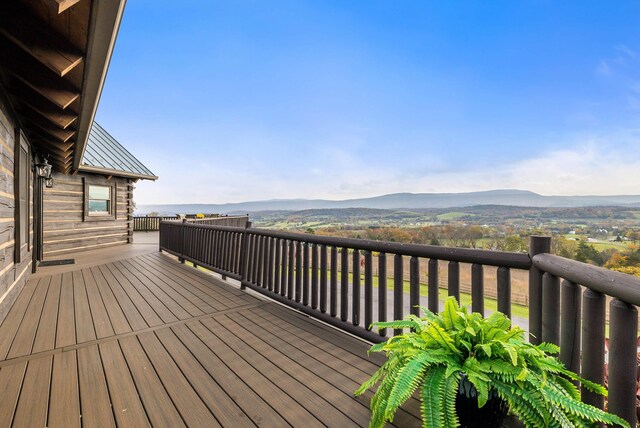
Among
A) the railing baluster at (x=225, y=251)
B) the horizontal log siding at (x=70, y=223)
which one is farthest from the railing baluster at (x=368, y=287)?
the horizontal log siding at (x=70, y=223)

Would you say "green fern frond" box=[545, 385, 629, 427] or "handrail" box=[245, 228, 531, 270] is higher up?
"handrail" box=[245, 228, 531, 270]

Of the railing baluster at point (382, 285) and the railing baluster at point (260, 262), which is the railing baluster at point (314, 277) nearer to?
the railing baluster at point (382, 285)

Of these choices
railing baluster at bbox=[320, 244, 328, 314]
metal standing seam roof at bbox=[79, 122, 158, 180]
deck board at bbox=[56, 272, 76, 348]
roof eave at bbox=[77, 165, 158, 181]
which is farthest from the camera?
metal standing seam roof at bbox=[79, 122, 158, 180]

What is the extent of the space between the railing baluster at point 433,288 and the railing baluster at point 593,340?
2.96 feet

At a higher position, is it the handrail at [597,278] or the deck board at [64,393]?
the handrail at [597,278]

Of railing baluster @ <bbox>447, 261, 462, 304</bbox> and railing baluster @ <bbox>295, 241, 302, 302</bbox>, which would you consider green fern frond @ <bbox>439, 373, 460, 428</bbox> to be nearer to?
railing baluster @ <bbox>447, 261, 462, 304</bbox>

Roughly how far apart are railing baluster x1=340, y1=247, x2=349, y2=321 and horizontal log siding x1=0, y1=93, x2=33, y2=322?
3.31 meters

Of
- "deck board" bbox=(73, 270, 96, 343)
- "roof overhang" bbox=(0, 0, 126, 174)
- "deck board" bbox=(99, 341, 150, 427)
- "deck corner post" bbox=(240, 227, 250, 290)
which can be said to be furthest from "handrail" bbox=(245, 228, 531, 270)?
"roof overhang" bbox=(0, 0, 126, 174)

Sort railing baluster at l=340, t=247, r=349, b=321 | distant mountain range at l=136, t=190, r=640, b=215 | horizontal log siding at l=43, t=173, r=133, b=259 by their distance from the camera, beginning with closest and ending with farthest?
1. railing baluster at l=340, t=247, r=349, b=321
2. horizontal log siding at l=43, t=173, r=133, b=259
3. distant mountain range at l=136, t=190, r=640, b=215

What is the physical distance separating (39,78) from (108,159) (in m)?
7.81

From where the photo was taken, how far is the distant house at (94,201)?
7.99 meters

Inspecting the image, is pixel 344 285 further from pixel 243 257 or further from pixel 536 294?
pixel 243 257

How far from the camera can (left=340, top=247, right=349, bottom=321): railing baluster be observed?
8.75 feet

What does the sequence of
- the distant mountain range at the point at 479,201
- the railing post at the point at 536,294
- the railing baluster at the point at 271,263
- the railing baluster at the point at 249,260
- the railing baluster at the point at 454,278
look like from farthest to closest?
the distant mountain range at the point at 479,201 < the railing baluster at the point at 249,260 < the railing baluster at the point at 271,263 < the railing baluster at the point at 454,278 < the railing post at the point at 536,294
